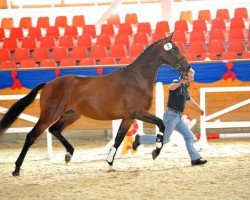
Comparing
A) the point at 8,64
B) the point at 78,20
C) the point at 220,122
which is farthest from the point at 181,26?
the point at 220,122

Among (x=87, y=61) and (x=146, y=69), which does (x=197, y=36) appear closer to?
(x=87, y=61)

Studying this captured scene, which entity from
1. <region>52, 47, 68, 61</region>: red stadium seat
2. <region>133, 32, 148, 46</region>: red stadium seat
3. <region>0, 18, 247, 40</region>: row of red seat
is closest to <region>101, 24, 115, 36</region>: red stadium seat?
<region>0, 18, 247, 40</region>: row of red seat

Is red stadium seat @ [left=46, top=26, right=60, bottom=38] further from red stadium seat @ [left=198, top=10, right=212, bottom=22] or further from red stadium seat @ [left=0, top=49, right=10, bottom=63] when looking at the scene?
red stadium seat @ [left=198, top=10, right=212, bottom=22]

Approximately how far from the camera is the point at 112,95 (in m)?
8.24

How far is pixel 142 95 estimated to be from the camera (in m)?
8.16

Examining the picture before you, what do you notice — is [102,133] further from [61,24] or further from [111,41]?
[61,24]

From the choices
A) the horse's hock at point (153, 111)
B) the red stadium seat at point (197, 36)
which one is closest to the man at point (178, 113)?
the horse's hock at point (153, 111)

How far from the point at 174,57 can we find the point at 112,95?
1033mm

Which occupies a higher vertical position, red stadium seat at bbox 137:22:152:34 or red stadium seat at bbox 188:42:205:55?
red stadium seat at bbox 137:22:152:34

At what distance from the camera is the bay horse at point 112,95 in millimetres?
8156

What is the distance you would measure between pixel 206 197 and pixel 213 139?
221 inches

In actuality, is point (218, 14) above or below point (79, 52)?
above

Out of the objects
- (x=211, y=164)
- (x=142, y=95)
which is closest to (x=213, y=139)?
(x=211, y=164)

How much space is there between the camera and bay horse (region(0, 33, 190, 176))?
26.8ft
